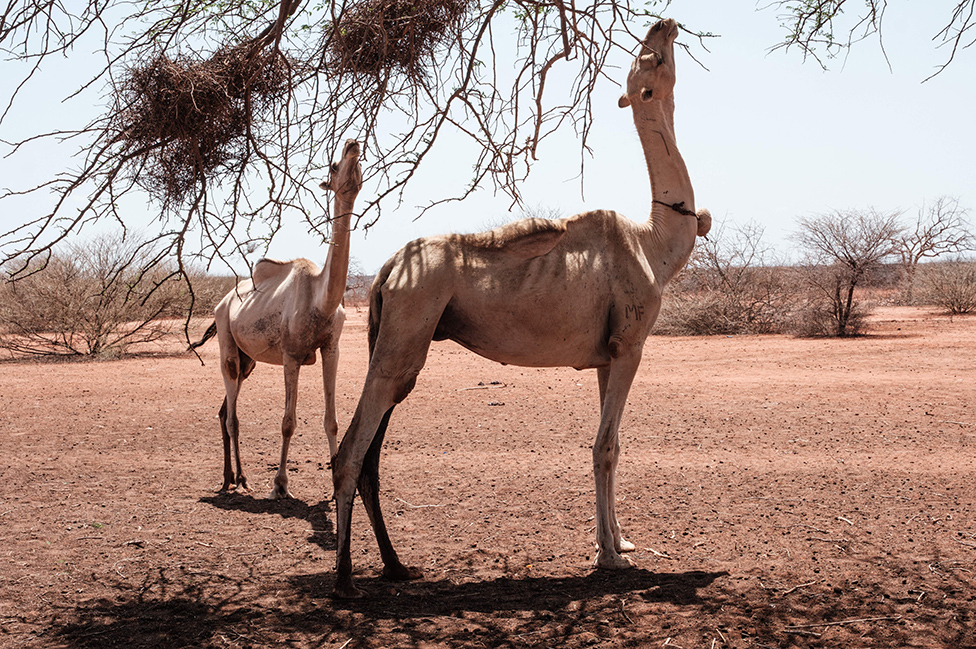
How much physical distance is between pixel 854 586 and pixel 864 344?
15262 mm

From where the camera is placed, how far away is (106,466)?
7926mm

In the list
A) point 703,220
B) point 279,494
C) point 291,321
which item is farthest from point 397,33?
point 279,494

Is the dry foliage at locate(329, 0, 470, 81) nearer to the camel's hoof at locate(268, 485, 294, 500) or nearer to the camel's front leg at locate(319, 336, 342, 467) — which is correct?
the camel's front leg at locate(319, 336, 342, 467)

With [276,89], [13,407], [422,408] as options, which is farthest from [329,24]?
[13,407]

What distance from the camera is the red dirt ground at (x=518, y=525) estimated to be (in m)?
4.01

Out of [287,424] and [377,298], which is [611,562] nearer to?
[377,298]

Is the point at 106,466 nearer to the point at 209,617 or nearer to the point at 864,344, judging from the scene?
the point at 209,617

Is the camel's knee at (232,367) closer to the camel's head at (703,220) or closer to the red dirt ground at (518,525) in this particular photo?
the red dirt ground at (518,525)

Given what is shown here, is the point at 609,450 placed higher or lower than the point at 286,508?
higher

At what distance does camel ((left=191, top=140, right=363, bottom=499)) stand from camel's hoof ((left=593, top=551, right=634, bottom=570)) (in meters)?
2.58

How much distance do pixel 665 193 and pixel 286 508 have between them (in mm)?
3742

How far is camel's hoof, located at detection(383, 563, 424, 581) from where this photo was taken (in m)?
4.71

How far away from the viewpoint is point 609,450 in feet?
15.6

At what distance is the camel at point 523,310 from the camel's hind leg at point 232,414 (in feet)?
9.18
